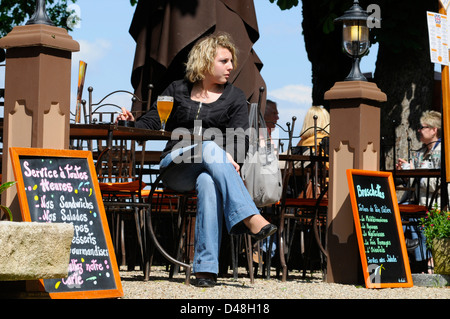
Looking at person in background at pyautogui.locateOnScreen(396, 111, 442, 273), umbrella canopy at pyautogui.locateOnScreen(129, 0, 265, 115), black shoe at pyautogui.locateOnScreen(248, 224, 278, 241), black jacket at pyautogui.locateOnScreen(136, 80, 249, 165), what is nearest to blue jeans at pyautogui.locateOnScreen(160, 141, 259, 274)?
black shoe at pyautogui.locateOnScreen(248, 224, 278, 241)

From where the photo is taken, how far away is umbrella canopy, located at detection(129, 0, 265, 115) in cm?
665

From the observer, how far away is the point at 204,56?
18.5ft

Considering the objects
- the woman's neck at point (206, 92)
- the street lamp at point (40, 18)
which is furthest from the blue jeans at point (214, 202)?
the street lamp at point (40, 18)

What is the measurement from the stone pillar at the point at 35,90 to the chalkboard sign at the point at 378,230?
2265 millimetres

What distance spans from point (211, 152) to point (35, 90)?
4.04 ft

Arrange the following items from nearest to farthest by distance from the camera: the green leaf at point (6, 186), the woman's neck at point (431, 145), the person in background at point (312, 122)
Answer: the green leaf at point (6, 186), the woman's neck at point (431, 145), the person in background at point (312, 122)

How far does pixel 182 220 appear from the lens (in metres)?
5.60

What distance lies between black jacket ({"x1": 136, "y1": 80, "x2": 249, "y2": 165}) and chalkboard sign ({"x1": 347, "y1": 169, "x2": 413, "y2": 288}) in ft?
2.85

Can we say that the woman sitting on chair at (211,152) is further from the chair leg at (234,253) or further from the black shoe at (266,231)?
the chair leg at (234,253)

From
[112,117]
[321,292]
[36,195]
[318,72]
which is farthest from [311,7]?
[36,195]

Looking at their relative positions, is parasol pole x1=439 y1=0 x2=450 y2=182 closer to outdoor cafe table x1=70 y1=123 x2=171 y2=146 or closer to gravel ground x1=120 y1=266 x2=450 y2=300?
gravel ground x1=120 y1=266 x2=450 y2=300

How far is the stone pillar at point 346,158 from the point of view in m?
5.95
